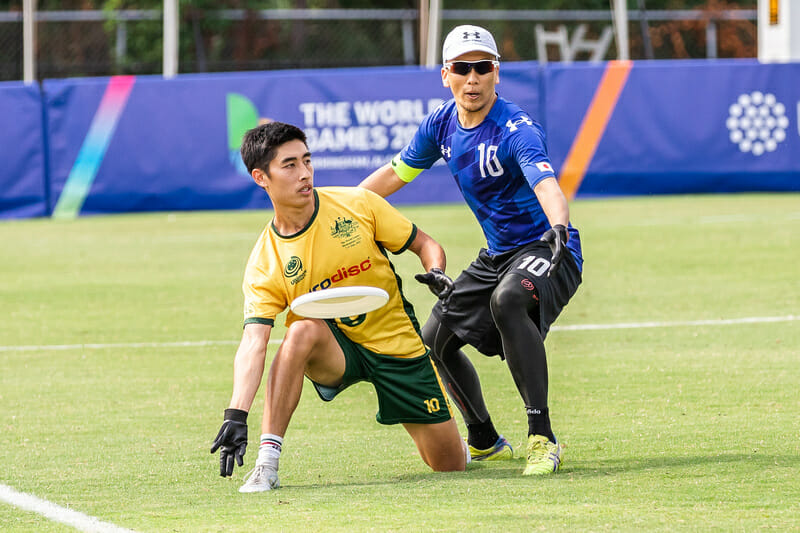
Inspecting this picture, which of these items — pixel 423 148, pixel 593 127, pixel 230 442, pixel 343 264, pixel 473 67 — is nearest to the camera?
pixel 230 442

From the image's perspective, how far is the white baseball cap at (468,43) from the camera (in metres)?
6.19

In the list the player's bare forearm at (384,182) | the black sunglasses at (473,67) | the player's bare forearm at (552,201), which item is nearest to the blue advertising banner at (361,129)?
Answer: the player's bare forearm at (384,182)

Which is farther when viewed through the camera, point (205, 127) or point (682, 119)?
point (682, 119)

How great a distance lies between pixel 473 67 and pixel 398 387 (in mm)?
1551

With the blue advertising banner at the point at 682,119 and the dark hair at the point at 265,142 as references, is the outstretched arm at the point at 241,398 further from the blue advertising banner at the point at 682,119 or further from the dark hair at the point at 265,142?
the blue advertising banner at the point at 682,119

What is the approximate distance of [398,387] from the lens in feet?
19.8

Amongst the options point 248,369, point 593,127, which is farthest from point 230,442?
point 593,127

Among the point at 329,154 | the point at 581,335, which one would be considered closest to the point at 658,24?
the point at 329,154

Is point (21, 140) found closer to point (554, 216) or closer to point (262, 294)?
point (262, 294)

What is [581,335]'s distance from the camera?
965 cm

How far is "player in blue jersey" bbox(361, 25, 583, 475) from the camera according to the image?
586 cm

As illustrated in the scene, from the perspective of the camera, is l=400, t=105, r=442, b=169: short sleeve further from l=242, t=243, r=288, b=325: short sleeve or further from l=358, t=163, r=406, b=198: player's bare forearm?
l=242, t=243, r=288, b=325: short sleeve

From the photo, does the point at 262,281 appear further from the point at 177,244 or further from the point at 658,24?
the point at 658,24

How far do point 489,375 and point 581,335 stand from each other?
1.55 meters
